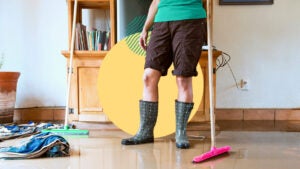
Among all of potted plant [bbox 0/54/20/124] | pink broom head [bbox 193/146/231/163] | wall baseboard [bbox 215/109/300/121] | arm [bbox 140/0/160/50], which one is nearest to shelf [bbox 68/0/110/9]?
arm [bbox 140/0/160/50]

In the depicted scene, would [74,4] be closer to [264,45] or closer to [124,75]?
[124,75]

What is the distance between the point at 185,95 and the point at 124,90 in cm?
51

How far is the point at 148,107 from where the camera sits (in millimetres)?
1785

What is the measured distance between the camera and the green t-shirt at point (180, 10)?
170cm

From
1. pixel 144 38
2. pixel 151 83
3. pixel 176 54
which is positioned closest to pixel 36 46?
pixel 144 38

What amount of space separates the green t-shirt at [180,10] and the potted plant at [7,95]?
1.40m

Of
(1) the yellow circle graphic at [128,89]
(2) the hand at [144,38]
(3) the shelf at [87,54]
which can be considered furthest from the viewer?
(3) the shelf at [87,54]

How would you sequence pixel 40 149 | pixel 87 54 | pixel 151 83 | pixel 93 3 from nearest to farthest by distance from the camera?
1. pixel 40 149
2. pixel 151 83
3. pixel 87 54
4. pixel 93 3

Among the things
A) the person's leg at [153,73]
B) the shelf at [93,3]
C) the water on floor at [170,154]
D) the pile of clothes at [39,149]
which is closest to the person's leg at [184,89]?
the person's leg at [153,73]

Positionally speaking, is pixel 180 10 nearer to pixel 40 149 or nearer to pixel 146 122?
pixel 146 122

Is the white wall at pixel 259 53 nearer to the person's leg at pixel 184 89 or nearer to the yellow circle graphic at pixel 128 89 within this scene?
the yellow circle graphic at pixel 128 89

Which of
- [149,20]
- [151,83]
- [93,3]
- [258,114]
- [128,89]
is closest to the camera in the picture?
[151,83]

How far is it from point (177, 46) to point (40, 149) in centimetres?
85

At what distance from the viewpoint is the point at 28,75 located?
2820mm
